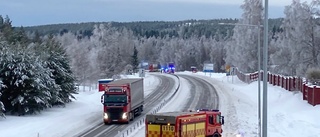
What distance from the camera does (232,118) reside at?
151ft

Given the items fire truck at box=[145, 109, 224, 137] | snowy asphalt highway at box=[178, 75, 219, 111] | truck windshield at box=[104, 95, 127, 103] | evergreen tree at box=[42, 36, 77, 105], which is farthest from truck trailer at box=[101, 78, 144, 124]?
fire truck at box=[145, 109, 224, 137]

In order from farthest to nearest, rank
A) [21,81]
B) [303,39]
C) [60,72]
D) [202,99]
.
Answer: [303,39] < [202,99] < [60,72] < [21,81]

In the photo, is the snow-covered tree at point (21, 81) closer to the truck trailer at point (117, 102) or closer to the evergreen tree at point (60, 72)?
the evergreen tree at point (60, 72)

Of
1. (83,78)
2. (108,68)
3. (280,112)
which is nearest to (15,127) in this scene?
(280,112)

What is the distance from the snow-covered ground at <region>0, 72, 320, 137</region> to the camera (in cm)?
3693

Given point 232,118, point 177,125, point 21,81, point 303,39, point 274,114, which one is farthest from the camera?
point 303,39

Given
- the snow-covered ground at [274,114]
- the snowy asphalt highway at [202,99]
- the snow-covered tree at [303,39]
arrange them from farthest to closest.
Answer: the snow-covered tree at [303,39], the snowy asphalt highway at [202,99], the snow-covered ground at [274,114]

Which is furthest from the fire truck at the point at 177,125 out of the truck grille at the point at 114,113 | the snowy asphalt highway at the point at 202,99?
the snowy asphalt highway at the point at 202,99

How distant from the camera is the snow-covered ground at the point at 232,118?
36934 mm

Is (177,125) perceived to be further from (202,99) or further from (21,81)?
(202,99)

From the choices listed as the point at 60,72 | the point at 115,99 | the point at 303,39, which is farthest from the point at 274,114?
the point at 303,39

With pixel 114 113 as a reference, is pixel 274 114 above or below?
below

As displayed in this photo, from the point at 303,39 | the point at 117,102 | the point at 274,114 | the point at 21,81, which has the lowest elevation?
the point at 274,114

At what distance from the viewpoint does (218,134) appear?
111 ft
